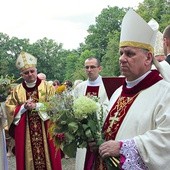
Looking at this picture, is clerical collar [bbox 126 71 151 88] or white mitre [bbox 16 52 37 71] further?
white mitre [bbox 16 52 37 71]

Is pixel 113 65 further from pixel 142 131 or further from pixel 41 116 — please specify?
pixel 142 131

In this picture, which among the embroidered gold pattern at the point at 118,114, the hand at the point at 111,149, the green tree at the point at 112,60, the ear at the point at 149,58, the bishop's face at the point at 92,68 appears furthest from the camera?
the green tree at the point at 112,60

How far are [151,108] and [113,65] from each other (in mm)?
47877

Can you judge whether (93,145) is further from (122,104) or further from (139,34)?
(139,34)

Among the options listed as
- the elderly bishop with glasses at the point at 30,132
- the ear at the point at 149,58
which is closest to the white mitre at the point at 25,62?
the elderly bishop with glasses at the point at 30,132

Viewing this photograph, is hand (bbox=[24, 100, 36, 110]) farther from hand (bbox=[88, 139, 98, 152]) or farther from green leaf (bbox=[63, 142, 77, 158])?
hand (bbox=[88, 139, 98, 152])

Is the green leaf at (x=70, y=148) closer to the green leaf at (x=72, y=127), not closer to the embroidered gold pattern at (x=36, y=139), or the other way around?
the green leaf at (x=72, y=127)

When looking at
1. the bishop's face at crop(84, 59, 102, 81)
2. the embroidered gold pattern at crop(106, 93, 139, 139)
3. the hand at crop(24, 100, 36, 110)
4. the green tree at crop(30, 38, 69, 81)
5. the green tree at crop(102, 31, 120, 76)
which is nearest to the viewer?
the embroidered gold pattern at crop(106, 93, 139, 139)

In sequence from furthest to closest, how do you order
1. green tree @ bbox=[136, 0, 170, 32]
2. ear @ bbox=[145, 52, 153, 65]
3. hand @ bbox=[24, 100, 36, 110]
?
green tree @ bbox=[136, 0, 170, 32]
hand @ bbox=[24, 100, 36, 110]
ear @ bbox=[145, 52, 153, 65]

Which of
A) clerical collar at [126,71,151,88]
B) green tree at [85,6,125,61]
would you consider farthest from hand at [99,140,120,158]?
green tree at [85,6,125,61]

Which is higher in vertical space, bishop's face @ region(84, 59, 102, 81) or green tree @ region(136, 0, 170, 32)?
green tree @ region(136, 0, 170, 32)

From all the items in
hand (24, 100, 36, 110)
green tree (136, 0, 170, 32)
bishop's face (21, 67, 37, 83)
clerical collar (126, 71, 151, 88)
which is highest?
green tree (136, 0, 170, 32)

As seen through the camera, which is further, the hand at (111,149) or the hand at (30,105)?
the hand at (30,105)

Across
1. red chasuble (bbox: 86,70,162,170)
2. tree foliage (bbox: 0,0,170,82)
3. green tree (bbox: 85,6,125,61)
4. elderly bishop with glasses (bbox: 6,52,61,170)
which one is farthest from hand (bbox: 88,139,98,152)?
green tree (bbox: 85,6,125,61)
